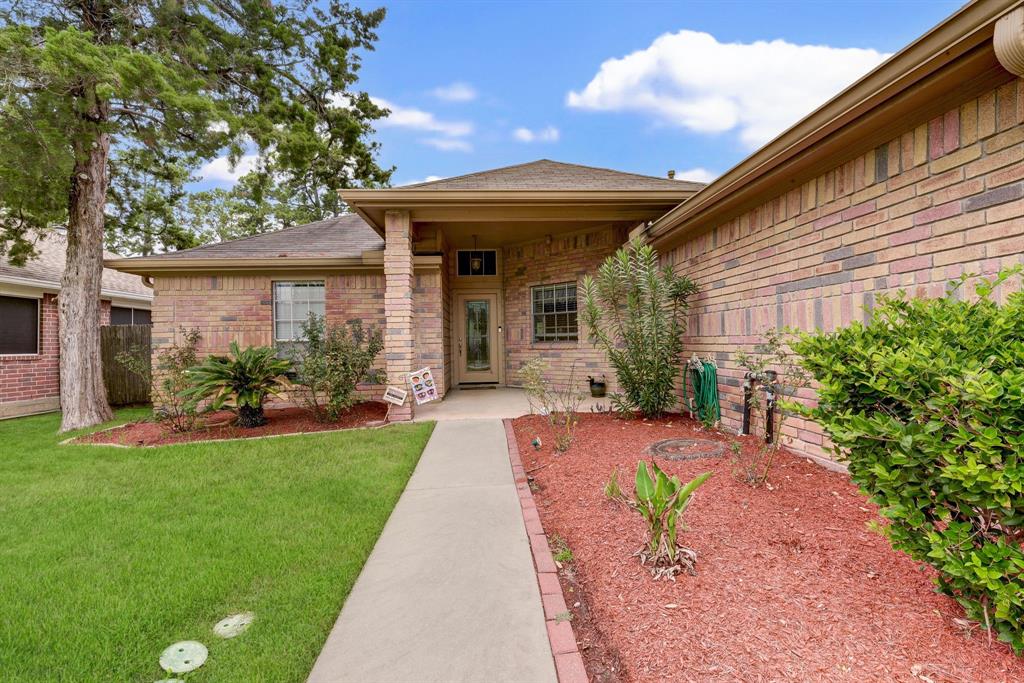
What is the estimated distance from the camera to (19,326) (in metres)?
8.69

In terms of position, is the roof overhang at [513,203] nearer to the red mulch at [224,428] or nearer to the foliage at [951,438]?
the red mulch at [224,428]

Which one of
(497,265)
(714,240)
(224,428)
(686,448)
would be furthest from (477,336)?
(686,448)

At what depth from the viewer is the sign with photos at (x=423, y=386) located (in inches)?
260

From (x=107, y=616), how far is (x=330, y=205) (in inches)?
870

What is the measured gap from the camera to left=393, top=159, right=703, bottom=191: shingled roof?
747cm

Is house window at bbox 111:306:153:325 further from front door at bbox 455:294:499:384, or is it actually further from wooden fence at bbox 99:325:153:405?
front door at bbox 455:294:499:384

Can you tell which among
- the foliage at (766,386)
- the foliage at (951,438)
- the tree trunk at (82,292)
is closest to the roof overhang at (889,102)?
the foliage at (766,386)

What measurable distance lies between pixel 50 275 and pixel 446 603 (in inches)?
474

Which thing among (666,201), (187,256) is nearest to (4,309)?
(187,256)

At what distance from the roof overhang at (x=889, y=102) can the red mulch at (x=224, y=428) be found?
5345 millimetres

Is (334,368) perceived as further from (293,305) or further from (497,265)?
(497,265)

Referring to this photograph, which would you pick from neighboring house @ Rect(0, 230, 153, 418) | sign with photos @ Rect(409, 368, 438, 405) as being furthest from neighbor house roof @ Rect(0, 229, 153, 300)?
sign with photos @ Rect(409, 368, 438, 405)

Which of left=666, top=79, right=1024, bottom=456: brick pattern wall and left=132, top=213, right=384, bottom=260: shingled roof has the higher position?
left=132, top=213, right=384, bottom=260: shingled roof

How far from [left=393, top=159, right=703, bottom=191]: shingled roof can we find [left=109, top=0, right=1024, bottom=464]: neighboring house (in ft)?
0.34
